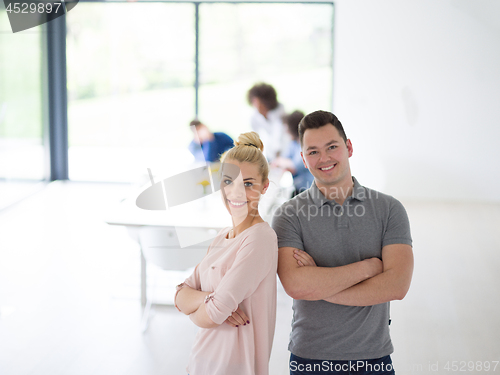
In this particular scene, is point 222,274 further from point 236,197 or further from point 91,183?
point 91,183

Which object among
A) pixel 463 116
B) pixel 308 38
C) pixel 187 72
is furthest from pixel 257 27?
pixel 463 116

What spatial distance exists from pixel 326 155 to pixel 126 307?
269cm

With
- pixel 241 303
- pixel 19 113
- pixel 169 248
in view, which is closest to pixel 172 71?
pixel 19 113

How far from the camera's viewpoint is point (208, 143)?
463 centimetres

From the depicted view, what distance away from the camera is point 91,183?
8.45 meters

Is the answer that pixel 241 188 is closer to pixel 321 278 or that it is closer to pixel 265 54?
pixel 321 278

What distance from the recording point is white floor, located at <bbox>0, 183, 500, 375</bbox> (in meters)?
3.19

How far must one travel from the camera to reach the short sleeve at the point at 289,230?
5.64 feet

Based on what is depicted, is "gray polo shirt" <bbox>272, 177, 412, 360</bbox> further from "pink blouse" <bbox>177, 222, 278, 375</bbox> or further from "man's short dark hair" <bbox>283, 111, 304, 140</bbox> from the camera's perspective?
"man's short dark hair" <bbox>283, 111, 304, 140</bbox>

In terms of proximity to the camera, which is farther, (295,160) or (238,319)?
(295,160)

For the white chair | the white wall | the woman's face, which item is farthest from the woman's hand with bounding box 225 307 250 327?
the white wall

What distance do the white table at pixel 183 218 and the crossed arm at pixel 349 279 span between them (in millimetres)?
1371

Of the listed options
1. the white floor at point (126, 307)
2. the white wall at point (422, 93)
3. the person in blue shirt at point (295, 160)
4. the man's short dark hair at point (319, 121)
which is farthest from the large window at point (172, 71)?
the man's short dark hair at point (319, 121)

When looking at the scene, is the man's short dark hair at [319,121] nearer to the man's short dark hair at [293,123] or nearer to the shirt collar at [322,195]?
the shirt collar at [322,195]
